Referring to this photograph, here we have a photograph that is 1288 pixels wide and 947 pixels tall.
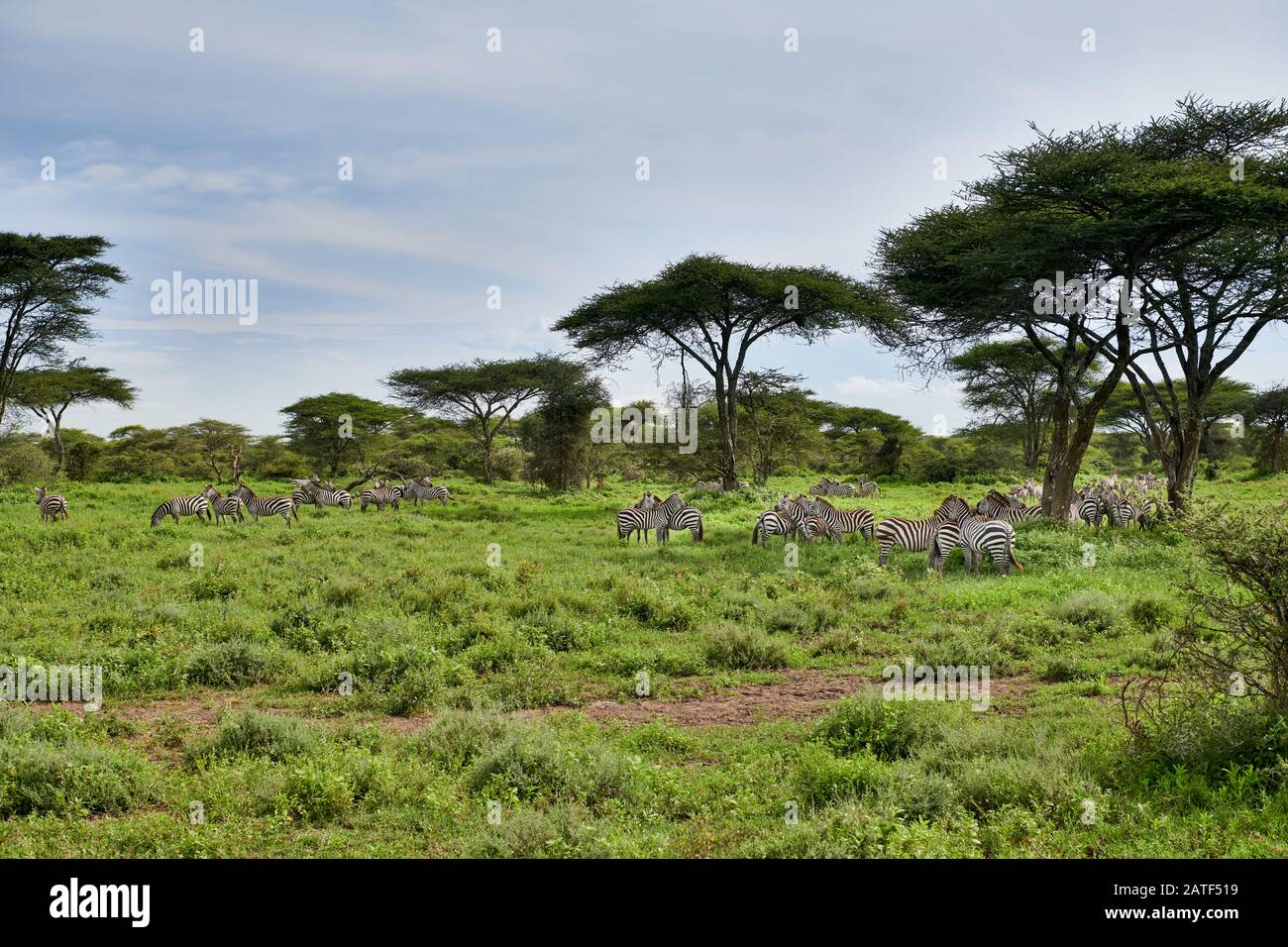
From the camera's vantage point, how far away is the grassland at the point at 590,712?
16.8 ft

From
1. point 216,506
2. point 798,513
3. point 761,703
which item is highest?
point 216,506

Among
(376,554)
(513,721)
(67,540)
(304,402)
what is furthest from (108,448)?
(513,721)

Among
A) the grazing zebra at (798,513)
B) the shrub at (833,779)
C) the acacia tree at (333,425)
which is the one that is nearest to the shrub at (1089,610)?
the shrub at (833,779)

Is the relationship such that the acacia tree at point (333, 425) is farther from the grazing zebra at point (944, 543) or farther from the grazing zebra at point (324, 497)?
the grazing zebra at point (944, 543)

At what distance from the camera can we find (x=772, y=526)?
60.2 feet

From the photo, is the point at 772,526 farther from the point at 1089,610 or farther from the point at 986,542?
the point at 1089,610

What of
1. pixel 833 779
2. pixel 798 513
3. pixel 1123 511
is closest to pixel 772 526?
pixel 798 513

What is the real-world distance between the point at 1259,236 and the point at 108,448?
46.4 metres

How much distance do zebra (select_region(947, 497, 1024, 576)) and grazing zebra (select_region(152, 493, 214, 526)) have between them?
18528mm

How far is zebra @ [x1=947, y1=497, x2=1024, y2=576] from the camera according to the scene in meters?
14.2

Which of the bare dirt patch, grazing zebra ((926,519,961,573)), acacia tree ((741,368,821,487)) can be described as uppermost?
acacia tree ((741,368,821,487))

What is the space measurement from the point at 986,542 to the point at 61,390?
147ft

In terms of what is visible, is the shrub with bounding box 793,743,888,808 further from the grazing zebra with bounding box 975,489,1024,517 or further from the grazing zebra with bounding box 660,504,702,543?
the grazing zebra with bounding box 975,489,1024,517

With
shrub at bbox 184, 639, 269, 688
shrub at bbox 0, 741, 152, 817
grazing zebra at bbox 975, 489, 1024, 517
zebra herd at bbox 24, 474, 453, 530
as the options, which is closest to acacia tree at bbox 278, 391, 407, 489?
zebra herd at bbox 24, 474, 453, 530
